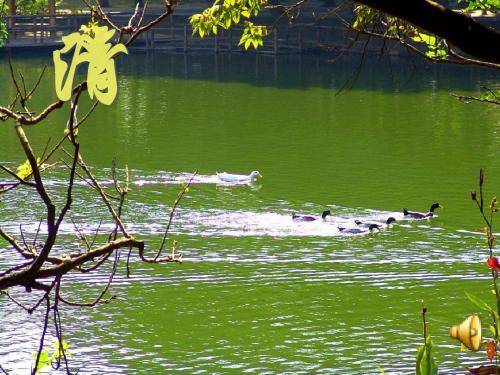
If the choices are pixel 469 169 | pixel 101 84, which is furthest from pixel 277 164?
pixel 101 84

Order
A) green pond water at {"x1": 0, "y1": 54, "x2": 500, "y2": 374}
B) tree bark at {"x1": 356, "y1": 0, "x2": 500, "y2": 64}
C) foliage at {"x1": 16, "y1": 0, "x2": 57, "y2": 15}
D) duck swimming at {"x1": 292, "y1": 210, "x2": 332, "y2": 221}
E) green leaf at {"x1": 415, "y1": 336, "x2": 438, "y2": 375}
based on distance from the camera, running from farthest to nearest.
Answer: foliage at {"x1": 16, "y1": 0, "x2": 57, "y2": 15}
duck swimming at {"x1": 292, "y1": 210, "x2": 332, "y2": 221}
green pond water at {"x1": 0, "y1": 54, "x2": 500, "y2": 374}
tree bark at {"x1": 356, "y1": 0, "x2": 500, "y2": 64}
green leaf at {"x1": 415, "y1": 336, "x2": 438, "y2": 375}

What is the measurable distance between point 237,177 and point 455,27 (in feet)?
43.7

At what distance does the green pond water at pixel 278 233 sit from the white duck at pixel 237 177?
16 cm

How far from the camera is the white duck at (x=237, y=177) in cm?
1666

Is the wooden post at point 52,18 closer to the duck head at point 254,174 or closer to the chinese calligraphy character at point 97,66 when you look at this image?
the duck head at point 254,174

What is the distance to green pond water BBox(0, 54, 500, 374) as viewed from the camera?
966 cm

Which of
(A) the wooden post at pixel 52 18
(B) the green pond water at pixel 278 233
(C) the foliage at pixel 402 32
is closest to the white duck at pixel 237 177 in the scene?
(B) the green pond water at pixel 278 233

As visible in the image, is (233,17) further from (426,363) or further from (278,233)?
(278,233)

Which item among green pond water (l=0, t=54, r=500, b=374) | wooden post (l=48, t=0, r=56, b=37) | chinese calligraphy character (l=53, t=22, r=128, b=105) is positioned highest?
wooden post (l=48, t=0, r=56, b=37)

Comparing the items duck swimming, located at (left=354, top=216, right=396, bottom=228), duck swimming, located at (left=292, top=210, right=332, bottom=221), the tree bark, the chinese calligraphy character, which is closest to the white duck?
duck swimming, located at (left=292, top=210, right=332, bottom=221)

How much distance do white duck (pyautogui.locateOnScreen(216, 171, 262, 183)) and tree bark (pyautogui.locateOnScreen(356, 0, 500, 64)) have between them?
13.2 metres

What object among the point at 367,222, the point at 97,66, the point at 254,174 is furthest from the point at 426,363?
the point at 254,174

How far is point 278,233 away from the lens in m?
13.8

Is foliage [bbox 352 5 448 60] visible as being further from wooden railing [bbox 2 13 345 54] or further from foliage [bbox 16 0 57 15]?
foliage [bbox 16 0 57 15]
